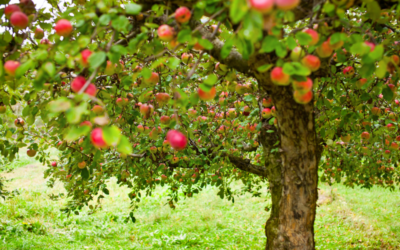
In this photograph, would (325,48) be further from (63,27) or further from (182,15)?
(63,27)

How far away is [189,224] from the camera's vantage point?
755 centimetres

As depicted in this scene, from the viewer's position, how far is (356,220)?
292 inches

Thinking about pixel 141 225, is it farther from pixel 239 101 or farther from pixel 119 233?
pixel 239 101

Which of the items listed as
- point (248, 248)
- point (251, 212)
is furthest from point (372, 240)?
point (251, 212)

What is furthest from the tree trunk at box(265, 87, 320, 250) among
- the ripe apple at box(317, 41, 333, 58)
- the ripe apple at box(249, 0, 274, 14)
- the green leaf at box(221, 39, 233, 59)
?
the ripe apple at box(249, 0, 274, 14)

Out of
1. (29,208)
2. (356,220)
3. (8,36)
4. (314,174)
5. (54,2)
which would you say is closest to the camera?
(8,36)

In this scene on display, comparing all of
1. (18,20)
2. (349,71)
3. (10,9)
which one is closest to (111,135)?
(18,20)

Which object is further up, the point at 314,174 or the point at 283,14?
the point at 283,14

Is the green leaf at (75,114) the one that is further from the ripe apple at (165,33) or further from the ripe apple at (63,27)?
the ripe apple at (63,27)

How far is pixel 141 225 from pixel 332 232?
15.7 ft

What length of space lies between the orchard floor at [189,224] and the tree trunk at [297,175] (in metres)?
3.51

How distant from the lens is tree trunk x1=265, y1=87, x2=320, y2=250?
1817 millimetres

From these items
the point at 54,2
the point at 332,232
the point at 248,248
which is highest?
the point at 54,2

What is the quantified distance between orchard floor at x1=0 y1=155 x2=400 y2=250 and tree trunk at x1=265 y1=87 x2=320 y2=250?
11.5ft
